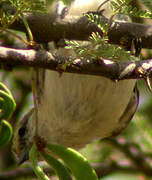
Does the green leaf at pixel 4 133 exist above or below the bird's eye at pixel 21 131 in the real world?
above

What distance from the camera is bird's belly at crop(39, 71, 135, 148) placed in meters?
2.64

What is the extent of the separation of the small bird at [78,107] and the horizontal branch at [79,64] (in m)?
1.12

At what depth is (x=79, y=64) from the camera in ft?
4.59

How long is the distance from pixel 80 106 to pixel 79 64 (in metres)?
1.34

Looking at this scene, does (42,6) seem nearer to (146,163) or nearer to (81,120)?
(81,120)

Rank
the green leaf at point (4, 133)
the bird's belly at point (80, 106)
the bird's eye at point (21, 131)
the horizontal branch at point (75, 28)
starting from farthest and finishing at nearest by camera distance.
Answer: the bird's eye at point (21, 131) → the bird's belly at point (80, 106) → the horizontal branch at point (75, 28) → the green leaf at point (4, 133)

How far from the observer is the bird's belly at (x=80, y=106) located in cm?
264

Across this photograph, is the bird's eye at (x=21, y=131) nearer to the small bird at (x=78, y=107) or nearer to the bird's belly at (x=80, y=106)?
the small bird at (x=78, y=107)

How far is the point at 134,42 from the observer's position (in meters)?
1.92

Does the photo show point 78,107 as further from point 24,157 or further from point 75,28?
point 75,28

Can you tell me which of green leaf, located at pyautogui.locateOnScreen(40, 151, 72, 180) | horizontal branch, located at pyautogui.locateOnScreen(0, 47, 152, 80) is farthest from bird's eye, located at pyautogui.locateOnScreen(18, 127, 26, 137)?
horizontal branch, located at pyautogui.locateOnScreen(0, 47, 152, 80)

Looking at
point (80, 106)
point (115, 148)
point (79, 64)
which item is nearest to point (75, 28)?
point (79, 64)

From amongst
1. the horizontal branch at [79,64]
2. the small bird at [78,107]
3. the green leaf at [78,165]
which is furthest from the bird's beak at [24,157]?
the horizontal branch at [79,64]

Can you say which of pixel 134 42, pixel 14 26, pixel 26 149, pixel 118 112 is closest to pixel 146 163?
pixel 118 112
